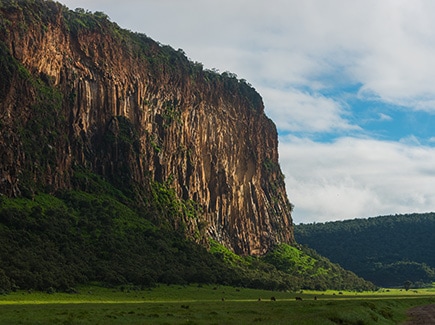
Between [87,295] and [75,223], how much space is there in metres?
36.9

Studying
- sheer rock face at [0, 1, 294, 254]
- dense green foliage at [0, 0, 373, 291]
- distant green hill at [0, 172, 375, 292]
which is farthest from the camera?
sheer rock face at [0, 1, 294, 254]

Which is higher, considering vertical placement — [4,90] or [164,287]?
[4,90]

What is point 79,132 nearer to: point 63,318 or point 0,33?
point 0,33

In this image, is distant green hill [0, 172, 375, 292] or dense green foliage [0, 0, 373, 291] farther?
dense green foliage [0, 0, 373, 291]

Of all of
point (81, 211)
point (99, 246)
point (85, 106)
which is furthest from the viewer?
point (85, 106)

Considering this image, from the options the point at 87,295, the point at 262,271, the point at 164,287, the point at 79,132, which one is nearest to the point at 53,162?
the point at 79,132

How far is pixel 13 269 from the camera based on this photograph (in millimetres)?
91062

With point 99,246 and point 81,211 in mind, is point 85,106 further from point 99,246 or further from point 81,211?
point 99,246

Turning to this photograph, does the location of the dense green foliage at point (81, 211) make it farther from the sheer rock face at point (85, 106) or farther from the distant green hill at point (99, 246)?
the sheer rock face at point (85, 106)

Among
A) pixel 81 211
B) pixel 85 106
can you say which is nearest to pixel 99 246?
pixel 81 211

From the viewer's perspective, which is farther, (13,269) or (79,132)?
(79,132)

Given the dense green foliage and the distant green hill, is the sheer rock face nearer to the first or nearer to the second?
the dense green foliage

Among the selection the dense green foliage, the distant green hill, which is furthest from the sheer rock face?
the distant green hill

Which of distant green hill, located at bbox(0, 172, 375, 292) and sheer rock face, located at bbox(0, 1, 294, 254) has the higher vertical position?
sheer rock face, located at bbox(0, 1, 294, 254)
